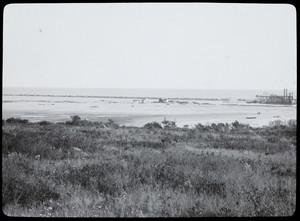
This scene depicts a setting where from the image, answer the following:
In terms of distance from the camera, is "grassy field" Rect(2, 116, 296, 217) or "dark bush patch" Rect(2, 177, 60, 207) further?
"dark bush patch" Rect(2, 177, 60, 207)

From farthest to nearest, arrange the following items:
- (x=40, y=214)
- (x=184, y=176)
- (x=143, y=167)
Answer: (x=143, y=167) < (x=184, y=176) < (x=40, y=214)

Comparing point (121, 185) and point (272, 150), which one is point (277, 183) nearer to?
point (121, 185)

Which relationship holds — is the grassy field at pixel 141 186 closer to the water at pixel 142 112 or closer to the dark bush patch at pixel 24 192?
the dark bush patch at pixel 24 192

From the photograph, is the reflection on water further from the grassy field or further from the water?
the grassy field

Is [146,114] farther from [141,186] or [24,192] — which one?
[24,192]

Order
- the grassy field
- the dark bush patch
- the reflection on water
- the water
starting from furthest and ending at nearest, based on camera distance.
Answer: the water, the reflection on water, the dark bush patch, the grassy field

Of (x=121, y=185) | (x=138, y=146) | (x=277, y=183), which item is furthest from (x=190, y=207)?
(x=138, y=146)

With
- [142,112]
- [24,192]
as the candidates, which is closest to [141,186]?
[24,192]

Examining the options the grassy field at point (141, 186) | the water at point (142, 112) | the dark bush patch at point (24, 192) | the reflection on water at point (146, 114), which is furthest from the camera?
the water at point (142, 112)

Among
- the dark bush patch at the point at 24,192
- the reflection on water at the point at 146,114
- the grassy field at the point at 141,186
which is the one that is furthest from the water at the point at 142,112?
the dark bush patch at the point at 24,192

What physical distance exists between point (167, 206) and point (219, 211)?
870 millimetres

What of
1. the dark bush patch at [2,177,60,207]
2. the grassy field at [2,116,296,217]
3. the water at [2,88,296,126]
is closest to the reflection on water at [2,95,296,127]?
the water at [2,88,296,126]

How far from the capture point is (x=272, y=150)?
40.3 ft

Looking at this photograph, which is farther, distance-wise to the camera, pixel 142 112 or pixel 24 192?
pixel 142 112
